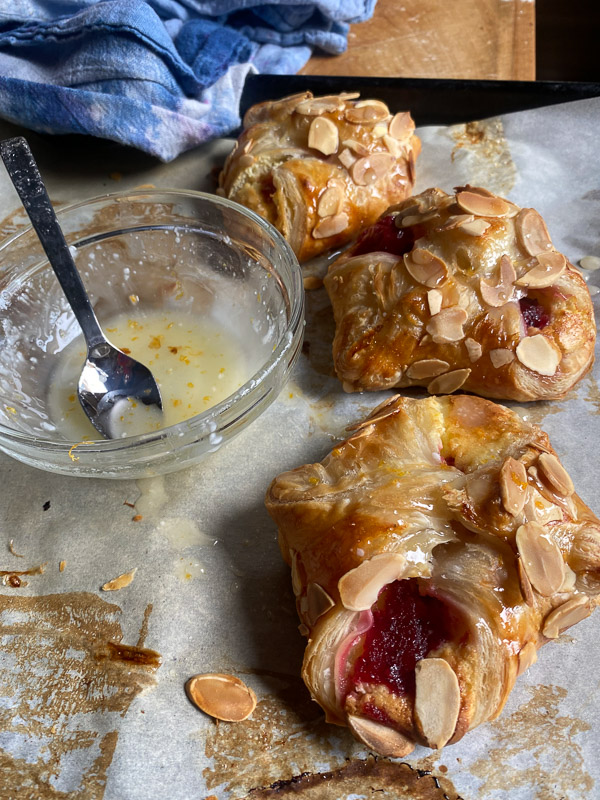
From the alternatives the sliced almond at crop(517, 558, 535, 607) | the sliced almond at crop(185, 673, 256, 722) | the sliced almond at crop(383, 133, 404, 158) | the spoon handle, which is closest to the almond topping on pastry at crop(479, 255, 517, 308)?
the sliced almond at crop(383, 133, 404, 158)

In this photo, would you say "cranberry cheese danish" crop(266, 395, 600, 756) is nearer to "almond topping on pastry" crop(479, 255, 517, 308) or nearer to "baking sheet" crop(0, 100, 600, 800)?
"baking sheet" crop(0, 100, 600, 800)

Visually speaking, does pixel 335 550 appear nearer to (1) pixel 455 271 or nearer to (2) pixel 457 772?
(2) pixel 457 772

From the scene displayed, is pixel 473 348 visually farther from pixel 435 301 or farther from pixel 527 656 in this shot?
pixel 527 656

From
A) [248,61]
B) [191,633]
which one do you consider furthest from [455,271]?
[248,61]

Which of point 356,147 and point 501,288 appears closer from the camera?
point 501,288

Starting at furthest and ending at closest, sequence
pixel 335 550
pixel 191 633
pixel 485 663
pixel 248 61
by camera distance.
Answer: pixel 248 61, pixel 191 633, pixel 335 550, pixel 485 663

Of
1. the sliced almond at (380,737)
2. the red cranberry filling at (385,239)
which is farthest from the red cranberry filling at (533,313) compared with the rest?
the sliced almond at (380,737)

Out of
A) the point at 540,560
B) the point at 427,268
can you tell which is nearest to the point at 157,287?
the point at 427,268
